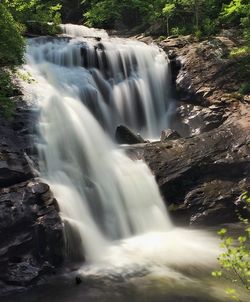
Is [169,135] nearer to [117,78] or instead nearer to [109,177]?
[109,177]

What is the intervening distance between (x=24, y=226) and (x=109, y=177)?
4361 mm

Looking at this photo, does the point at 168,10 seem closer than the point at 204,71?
No

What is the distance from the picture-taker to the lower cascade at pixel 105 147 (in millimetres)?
12195

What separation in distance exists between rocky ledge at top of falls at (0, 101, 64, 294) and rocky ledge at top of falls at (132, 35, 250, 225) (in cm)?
503

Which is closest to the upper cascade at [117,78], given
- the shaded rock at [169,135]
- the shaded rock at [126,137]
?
the shaded rock at [126,137]

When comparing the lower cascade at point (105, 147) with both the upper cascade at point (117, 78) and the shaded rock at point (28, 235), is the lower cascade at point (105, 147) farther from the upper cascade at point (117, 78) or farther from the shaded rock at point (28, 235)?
the shaded rock at point (28, 235)

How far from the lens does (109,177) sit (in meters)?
14.8

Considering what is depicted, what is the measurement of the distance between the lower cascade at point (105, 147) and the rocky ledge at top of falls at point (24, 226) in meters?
0.60

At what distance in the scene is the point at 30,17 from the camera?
27.2 metres

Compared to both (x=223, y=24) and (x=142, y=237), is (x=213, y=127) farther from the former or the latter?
(x=223, y=24)

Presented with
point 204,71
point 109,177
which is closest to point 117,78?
point 204,71

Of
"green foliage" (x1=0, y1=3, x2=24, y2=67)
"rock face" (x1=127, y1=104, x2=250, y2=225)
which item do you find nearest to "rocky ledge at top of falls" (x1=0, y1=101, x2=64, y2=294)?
"green foliage" (x1=0, y1=3, x2=24, y2=67)

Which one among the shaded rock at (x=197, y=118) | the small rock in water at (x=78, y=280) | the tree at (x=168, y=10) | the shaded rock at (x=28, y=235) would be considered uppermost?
the tree at (x=168, y=10)

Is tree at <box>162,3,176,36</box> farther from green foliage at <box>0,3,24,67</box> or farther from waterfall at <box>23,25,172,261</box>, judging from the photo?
green foliage at <box>0,3,24,67</box>
